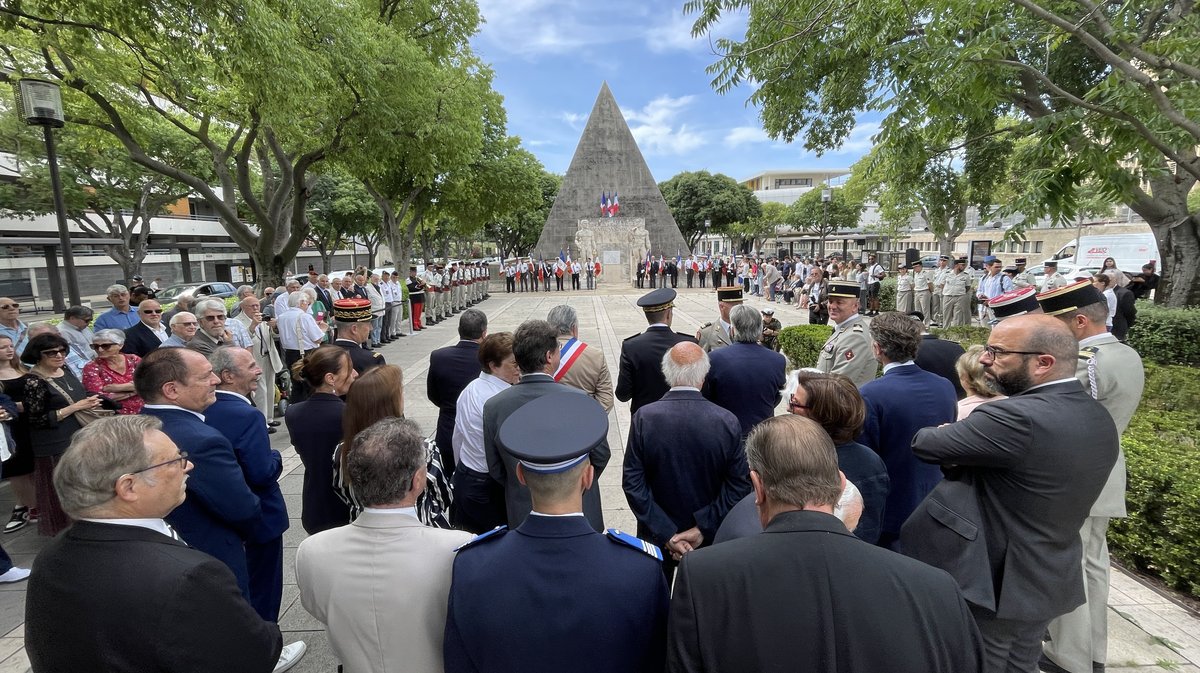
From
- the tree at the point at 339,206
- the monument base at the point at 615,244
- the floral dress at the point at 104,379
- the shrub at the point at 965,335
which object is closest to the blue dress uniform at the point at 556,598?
the floral dress at the point at 104,379

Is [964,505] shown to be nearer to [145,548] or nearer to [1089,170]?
[145,548]

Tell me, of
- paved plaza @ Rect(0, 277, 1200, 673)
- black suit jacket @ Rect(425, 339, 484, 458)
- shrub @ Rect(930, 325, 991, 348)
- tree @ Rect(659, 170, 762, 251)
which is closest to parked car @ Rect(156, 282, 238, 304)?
paved plaza @ Rect(0, 277, 1200, 673)

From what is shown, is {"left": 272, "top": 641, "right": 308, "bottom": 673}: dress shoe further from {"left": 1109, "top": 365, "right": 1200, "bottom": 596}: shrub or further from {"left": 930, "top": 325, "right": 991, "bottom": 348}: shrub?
{"left": 930, "top": 325, "right": 991, "bottom": 348}: shrub

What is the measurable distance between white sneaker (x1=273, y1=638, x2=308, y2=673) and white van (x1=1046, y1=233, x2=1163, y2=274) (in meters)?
29.2

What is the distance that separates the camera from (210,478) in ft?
7.64

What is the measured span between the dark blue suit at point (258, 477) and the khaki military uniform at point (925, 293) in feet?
52.9

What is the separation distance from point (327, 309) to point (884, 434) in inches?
411

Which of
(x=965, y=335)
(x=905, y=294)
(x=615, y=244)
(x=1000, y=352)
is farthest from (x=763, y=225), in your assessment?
(x=1000, y=352)

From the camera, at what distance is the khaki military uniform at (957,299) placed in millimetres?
13461

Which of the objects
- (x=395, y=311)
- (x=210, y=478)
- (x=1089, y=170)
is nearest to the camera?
(x=210, y=478)

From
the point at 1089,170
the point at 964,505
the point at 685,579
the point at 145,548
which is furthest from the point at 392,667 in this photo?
the point at 1089,170

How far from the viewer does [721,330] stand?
5422mm

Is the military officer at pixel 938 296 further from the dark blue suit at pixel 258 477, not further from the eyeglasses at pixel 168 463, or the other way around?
the eyeglasses at pixel 168 463

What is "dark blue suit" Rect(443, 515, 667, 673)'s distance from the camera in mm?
1438
